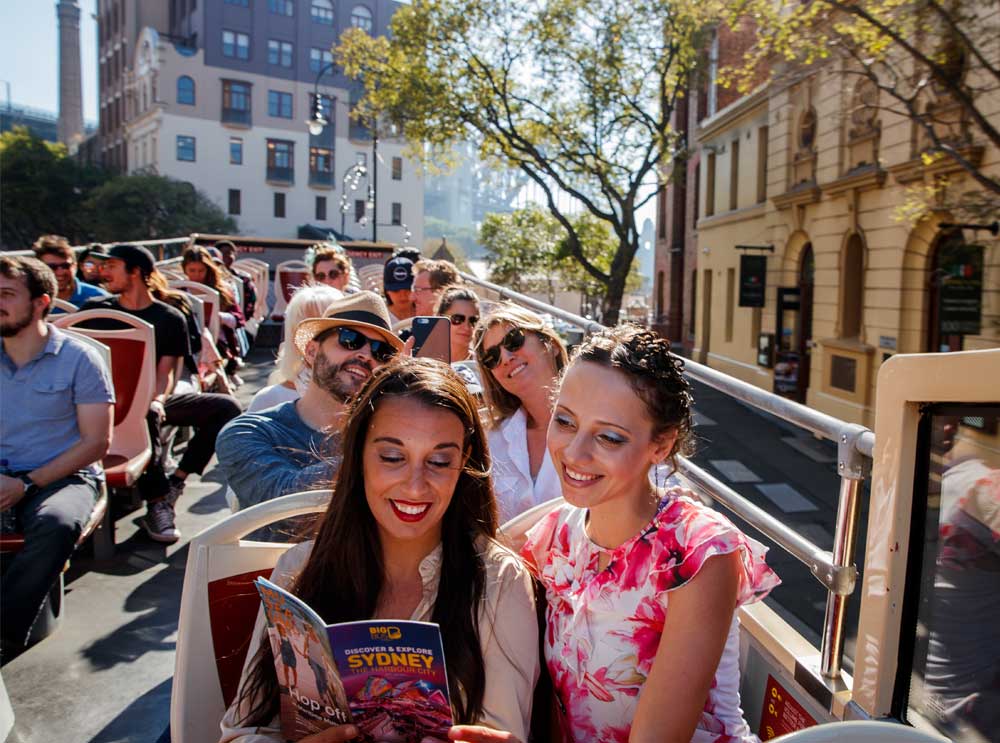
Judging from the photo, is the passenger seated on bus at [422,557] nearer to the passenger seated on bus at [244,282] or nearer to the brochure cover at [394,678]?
the brochure cover at [394,678]

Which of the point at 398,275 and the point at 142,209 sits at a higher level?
the point at 142,209

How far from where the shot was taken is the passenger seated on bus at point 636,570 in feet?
5.30

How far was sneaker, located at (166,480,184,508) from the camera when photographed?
491 centimetres

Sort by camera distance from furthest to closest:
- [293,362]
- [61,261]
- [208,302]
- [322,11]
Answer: [322,11]
[208,302]
[61,261]
[293,362]

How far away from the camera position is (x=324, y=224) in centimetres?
6238

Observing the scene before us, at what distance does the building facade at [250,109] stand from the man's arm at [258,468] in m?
54.5

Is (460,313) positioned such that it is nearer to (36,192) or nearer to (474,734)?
(474,734)

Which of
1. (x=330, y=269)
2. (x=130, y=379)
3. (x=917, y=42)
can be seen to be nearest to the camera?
(x=130, y=379)

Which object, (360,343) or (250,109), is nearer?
(360,343)

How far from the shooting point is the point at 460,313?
456 cm

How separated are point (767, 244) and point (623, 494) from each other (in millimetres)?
21462

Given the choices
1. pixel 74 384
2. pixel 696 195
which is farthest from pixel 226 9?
pixel 74 384

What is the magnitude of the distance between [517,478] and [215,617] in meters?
1.27

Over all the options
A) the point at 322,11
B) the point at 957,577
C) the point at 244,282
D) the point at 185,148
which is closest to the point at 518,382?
the point at 957,577
